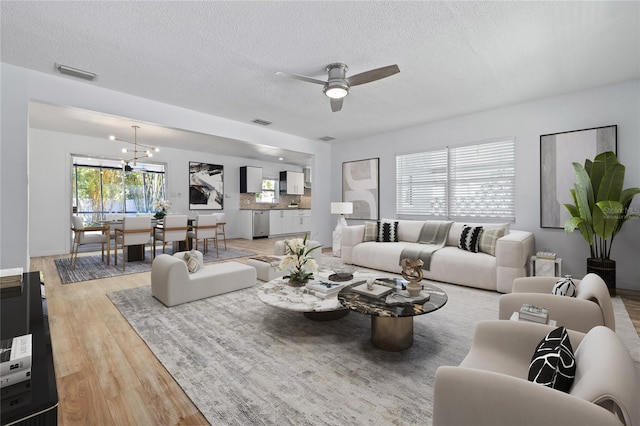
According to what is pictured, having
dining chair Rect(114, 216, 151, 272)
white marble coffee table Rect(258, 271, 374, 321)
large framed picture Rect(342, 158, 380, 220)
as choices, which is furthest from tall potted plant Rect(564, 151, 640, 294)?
dining chair Rect(114, 216, 151, 272)

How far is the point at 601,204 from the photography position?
314 cm

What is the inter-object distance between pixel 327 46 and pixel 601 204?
335 centimetres

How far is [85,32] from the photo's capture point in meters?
2.54

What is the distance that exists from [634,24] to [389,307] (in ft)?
10.3

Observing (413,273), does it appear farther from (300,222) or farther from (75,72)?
(300,222)

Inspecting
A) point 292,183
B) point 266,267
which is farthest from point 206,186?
point 266,267

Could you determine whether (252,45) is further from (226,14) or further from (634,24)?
(634,24)

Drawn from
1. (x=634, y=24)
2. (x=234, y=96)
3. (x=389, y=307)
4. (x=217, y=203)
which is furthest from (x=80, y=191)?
(x=634, y=24)

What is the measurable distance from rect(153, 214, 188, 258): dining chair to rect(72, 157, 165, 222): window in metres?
2.17

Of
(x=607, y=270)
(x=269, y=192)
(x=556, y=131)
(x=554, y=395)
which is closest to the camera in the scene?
(x=554, y=395)

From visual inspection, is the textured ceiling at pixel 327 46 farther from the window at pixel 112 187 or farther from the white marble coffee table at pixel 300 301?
the window at pixel 112 187

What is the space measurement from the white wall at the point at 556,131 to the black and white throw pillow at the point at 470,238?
0.76 meters

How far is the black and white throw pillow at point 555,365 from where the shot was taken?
97cm

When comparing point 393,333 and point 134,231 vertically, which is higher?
point 134,231
